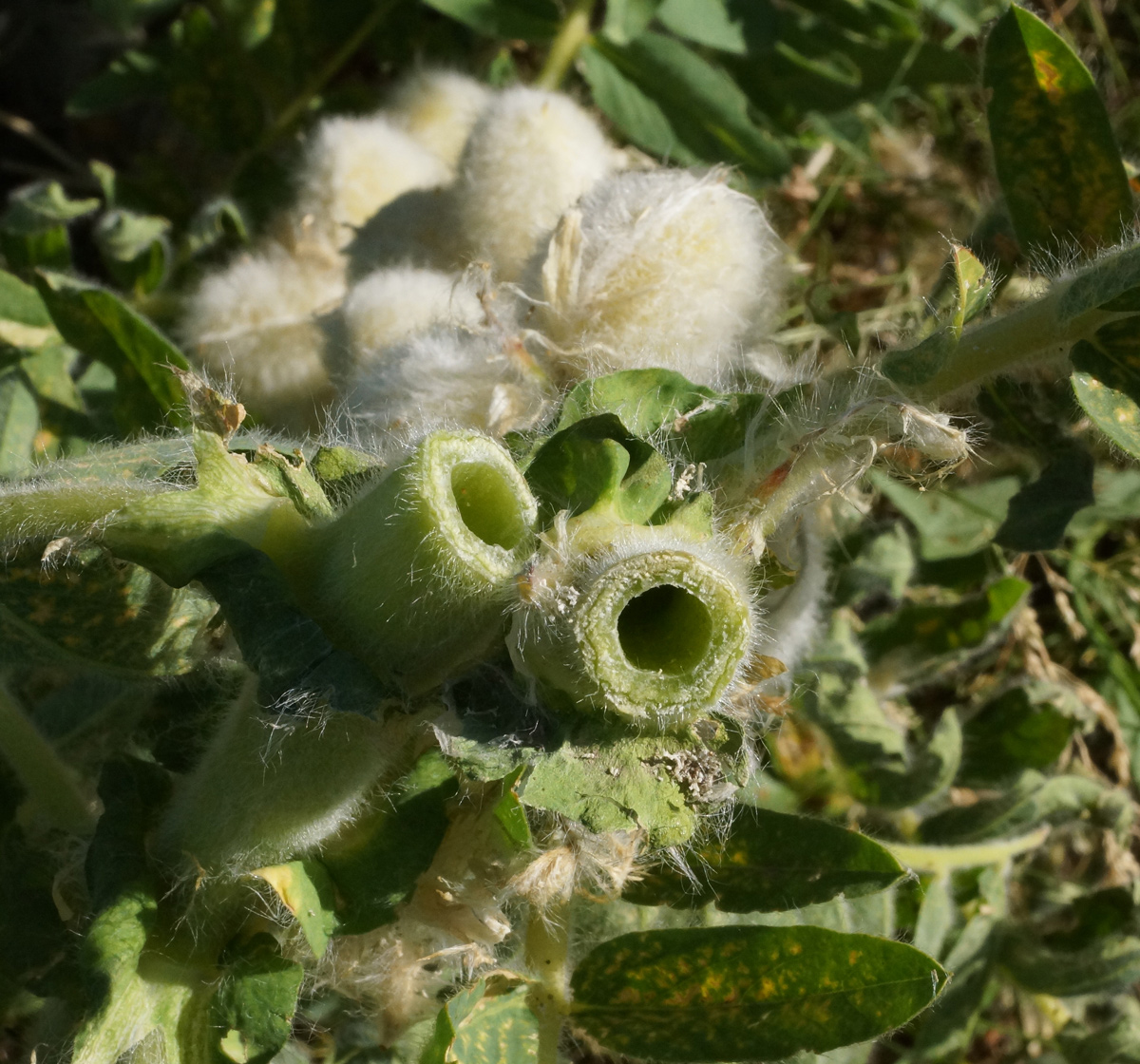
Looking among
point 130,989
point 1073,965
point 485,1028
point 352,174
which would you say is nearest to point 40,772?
point 130,989

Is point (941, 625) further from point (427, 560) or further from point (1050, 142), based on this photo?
point (427, 560)

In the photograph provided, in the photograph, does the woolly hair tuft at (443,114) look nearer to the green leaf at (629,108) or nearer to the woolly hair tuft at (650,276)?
the green leaf at (629,108)

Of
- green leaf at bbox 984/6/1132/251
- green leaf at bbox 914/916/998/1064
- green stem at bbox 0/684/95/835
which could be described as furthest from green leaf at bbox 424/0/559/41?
green leaf at bbox 914/916/998/1064

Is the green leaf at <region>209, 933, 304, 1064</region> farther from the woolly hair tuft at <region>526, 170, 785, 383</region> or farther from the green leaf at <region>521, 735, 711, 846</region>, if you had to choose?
the woolly hair tuft at <region>526, 170, 785, 383</region>

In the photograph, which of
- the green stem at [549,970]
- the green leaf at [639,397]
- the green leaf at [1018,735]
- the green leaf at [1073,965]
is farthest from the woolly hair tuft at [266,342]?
the green leaf at [1073,965]

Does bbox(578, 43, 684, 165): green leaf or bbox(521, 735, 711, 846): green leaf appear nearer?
bbox(521, 735, 711, 846): green leaf

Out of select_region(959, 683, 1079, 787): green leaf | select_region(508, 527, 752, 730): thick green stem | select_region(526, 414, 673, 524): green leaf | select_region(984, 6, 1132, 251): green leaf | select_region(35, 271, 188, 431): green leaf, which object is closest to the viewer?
select_region(508, 527, 752, 730): thick green stem
